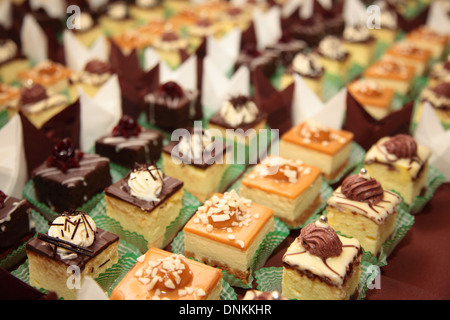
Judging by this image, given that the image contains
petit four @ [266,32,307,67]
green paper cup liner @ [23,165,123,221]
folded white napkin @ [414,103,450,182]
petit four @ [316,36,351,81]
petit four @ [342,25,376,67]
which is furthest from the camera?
petit four @ [342,25,376,67]

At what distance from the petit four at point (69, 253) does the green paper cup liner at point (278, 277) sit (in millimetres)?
913

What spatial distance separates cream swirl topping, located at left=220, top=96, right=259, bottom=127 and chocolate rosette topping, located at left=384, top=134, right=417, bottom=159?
115cm

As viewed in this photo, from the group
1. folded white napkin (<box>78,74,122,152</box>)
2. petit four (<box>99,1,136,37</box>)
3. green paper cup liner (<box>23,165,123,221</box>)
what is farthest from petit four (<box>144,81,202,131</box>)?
petit four (<box>99,1,136,37</box>)

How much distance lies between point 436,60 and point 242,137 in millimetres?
3207

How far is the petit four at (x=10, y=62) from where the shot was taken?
551 cm

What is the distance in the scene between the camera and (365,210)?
3.04 metres

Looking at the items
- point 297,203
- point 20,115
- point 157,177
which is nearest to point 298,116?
point 297,203

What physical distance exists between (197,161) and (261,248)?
2.76ft

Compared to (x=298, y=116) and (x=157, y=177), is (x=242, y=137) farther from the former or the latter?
(x=157, y=177)

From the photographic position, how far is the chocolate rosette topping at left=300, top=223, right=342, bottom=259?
264 cm

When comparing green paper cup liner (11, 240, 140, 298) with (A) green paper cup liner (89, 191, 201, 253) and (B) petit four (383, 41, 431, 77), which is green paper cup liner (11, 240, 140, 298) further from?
(B) petit four (383, 41, 431, 77)

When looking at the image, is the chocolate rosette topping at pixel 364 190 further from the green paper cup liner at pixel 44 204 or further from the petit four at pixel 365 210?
the green paper cup liner at pixel 44 204

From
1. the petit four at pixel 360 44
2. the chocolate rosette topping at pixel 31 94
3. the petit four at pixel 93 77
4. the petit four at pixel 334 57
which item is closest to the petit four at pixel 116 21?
the petit four at pixel 93 77

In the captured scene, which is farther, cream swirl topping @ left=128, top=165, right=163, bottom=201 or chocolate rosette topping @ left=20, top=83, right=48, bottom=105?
chocolate rosette topping @ left=20, top=83, right=48, bottom=105
